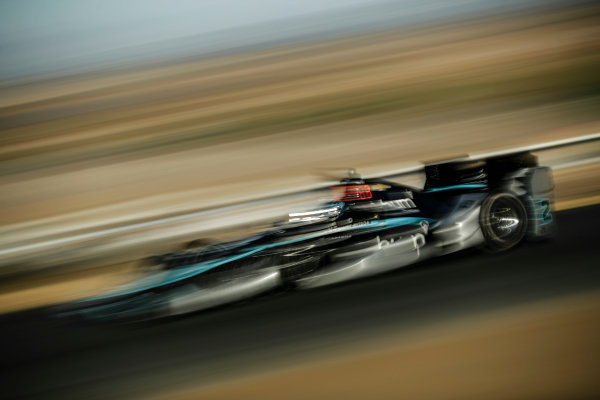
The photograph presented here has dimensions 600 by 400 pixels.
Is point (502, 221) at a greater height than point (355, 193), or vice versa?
point (355, 193)

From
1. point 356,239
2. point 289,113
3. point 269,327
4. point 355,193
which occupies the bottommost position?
point 269,327

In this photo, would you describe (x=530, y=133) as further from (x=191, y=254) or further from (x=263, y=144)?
(x=191, y=254)

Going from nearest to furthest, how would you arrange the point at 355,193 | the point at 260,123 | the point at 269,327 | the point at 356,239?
the point at 269,327
the point at 356,239
the point at 355,193
the point at 260,123

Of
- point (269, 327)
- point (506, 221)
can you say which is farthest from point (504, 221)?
point (269, 327)

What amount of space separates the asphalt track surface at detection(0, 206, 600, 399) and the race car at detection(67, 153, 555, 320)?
0.14 metres

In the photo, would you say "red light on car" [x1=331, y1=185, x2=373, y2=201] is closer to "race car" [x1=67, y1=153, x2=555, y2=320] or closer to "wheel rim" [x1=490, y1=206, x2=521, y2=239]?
"race car" [x1=67, y1=153, x2=555, y2=320]

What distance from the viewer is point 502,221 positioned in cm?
426

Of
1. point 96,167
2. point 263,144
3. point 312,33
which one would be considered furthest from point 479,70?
point 96,167

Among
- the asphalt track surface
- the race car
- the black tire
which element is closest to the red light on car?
the race car

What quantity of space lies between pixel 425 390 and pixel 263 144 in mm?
9113

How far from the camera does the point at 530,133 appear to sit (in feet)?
32.6

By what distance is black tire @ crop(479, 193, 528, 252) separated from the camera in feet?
13.7

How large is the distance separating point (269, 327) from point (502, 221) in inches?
77.4

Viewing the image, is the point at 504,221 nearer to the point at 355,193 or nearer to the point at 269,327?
the point at 355,193
